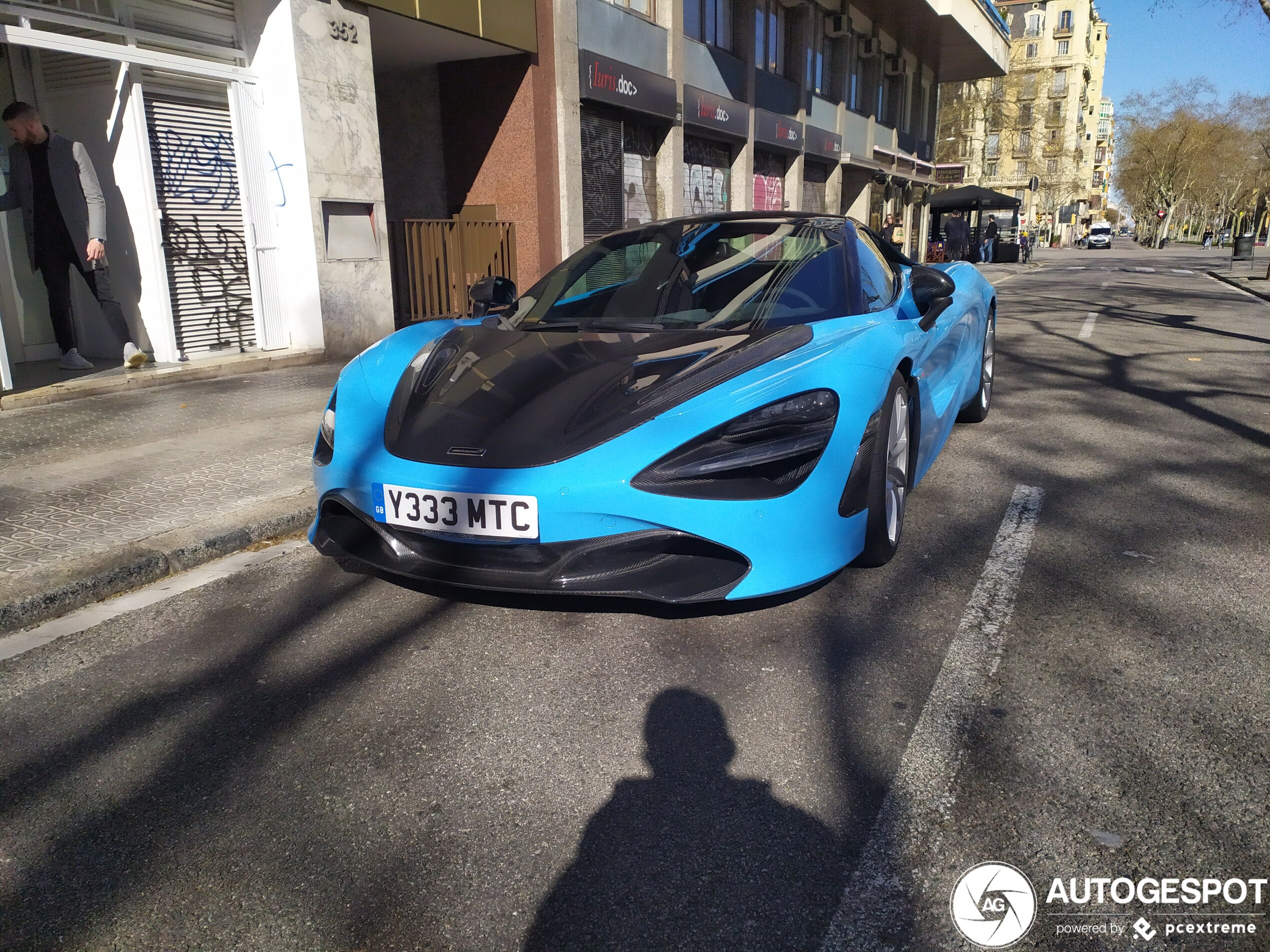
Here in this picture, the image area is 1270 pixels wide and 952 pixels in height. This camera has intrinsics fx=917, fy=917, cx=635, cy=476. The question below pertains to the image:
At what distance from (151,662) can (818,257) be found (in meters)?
2.98

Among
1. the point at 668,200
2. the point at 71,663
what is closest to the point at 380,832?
the point at 71,663

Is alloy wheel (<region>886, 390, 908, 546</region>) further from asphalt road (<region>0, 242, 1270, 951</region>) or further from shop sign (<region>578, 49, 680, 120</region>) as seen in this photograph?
shop sign (<region>578, 49, 680, 120</region>)

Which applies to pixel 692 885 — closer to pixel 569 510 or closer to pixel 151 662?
pixel 569 510

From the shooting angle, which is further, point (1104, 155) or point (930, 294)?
point (1104, 155)

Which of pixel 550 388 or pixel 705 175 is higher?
pixel 705 175

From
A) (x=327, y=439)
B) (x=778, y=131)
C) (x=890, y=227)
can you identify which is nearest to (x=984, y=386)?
(x=327, y=439)

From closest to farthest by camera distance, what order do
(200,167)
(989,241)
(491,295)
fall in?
1. (491,295)
2. (200,167)
3. (989,241)

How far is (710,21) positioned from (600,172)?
554cm

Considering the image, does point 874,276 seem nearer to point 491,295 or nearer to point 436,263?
point 491,295

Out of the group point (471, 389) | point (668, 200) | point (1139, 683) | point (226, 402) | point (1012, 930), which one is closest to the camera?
point (1012, 930)

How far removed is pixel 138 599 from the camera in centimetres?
352

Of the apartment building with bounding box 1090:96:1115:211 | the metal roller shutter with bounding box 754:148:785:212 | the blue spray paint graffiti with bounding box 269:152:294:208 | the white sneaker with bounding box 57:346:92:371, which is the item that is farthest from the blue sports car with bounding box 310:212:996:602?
the apartment building with bounding box 1090:96:1115:211

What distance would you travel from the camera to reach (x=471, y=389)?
3.22m

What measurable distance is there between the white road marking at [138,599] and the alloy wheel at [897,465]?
100 inches
